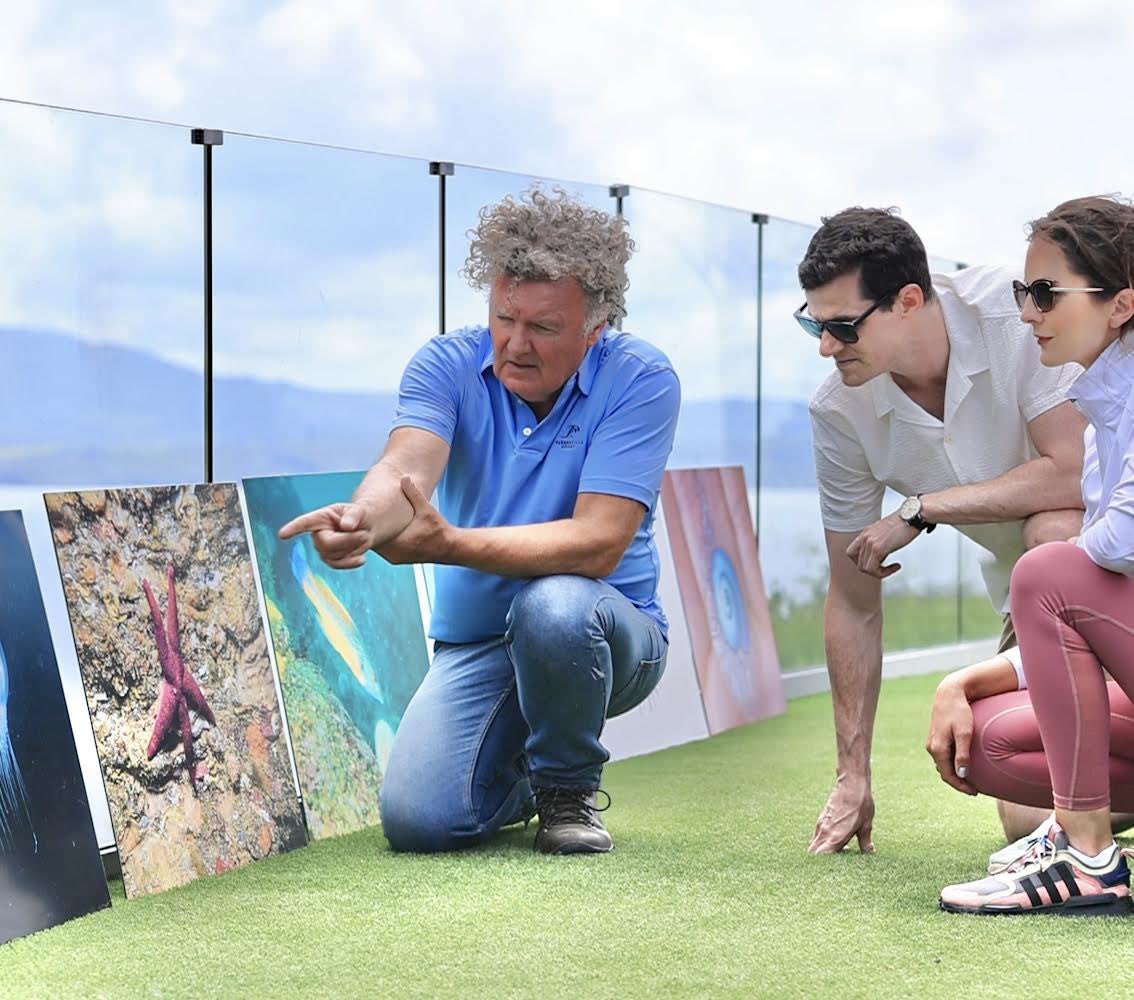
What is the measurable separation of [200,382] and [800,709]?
257 centimetres

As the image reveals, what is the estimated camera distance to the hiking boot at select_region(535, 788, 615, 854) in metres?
3.00

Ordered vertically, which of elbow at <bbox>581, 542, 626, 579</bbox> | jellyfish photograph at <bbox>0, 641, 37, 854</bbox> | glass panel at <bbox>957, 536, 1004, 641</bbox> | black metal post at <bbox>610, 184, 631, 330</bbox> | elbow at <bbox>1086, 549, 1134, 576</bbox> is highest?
black metal post at <bbox>610, 184, 631, 330</bbox>

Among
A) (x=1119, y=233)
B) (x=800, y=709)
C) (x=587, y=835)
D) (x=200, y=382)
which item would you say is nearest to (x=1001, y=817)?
(x=587, y=835)

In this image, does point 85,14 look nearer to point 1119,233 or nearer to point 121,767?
point 121,767

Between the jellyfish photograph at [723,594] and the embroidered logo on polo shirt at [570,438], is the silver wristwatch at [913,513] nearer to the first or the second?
the embroidered logo on polo shirt at [570,438]

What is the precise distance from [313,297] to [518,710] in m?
1.28

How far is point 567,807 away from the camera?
9.99 feet

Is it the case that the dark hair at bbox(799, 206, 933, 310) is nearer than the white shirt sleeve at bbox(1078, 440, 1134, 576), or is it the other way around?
the white shirt sleeve at bbox(1078, 440, 1134, 576)

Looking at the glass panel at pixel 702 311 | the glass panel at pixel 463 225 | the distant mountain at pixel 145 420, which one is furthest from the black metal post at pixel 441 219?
the glass panel at pixel 702 311

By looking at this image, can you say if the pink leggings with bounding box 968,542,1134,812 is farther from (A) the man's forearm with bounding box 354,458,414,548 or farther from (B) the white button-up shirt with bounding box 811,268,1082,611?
(A) the man's forearm with bounding box 354,458,414,548

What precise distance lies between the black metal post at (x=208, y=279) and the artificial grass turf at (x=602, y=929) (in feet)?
3.02

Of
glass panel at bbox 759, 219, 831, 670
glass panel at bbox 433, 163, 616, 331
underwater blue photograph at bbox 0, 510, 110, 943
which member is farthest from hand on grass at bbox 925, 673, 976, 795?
glass panel at bbox 759, 219, 831, 670

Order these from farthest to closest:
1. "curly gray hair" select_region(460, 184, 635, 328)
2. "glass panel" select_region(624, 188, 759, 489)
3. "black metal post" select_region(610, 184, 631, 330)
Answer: "glass panel" select_region(624, 188, 759, 489) → "black metal post" select_region(610, 184, 631, 330) → "curly gray hair" select_region(460, 184, 635, 328)

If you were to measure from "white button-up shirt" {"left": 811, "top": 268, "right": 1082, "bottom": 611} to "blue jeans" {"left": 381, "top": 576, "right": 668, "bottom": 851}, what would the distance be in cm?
49
